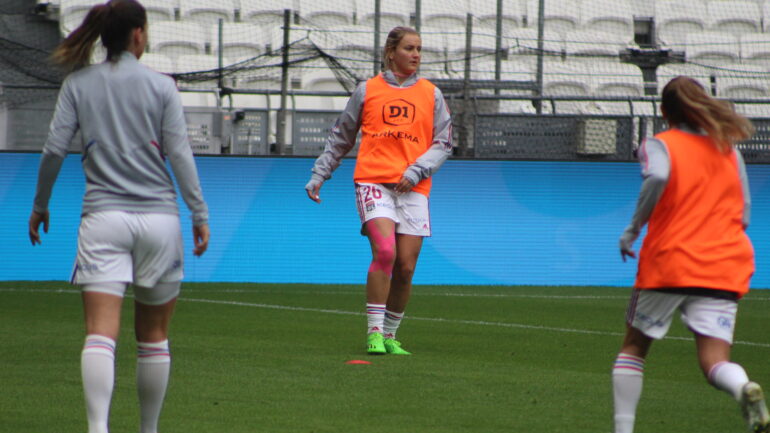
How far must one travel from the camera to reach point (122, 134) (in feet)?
13.1

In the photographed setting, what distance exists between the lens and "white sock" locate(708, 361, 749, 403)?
12.9 ft

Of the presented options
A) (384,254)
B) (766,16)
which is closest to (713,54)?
(766,16)

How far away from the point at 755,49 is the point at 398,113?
1445cm

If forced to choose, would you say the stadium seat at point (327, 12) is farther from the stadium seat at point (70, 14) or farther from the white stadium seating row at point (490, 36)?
the stadium seat at point (70, 14)

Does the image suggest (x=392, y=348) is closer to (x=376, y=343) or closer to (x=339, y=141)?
(x=376, y=343)

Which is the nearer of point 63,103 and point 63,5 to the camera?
point 63,103

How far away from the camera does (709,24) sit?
2114 centimetres

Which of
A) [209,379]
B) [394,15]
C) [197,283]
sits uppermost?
[394,15]

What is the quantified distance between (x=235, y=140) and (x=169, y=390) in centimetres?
877

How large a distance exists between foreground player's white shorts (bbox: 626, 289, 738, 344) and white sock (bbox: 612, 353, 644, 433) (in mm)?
142

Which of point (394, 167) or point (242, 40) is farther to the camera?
point (242, 40)

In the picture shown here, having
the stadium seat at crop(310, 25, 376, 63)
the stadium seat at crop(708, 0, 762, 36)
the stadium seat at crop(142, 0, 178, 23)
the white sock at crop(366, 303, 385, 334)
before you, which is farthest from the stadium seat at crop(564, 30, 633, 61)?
the white sock at crop(366, 303, 385, 334)

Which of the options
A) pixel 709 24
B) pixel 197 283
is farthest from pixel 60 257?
pixel 709 24

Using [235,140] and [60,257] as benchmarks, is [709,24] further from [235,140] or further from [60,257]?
[60,257]
